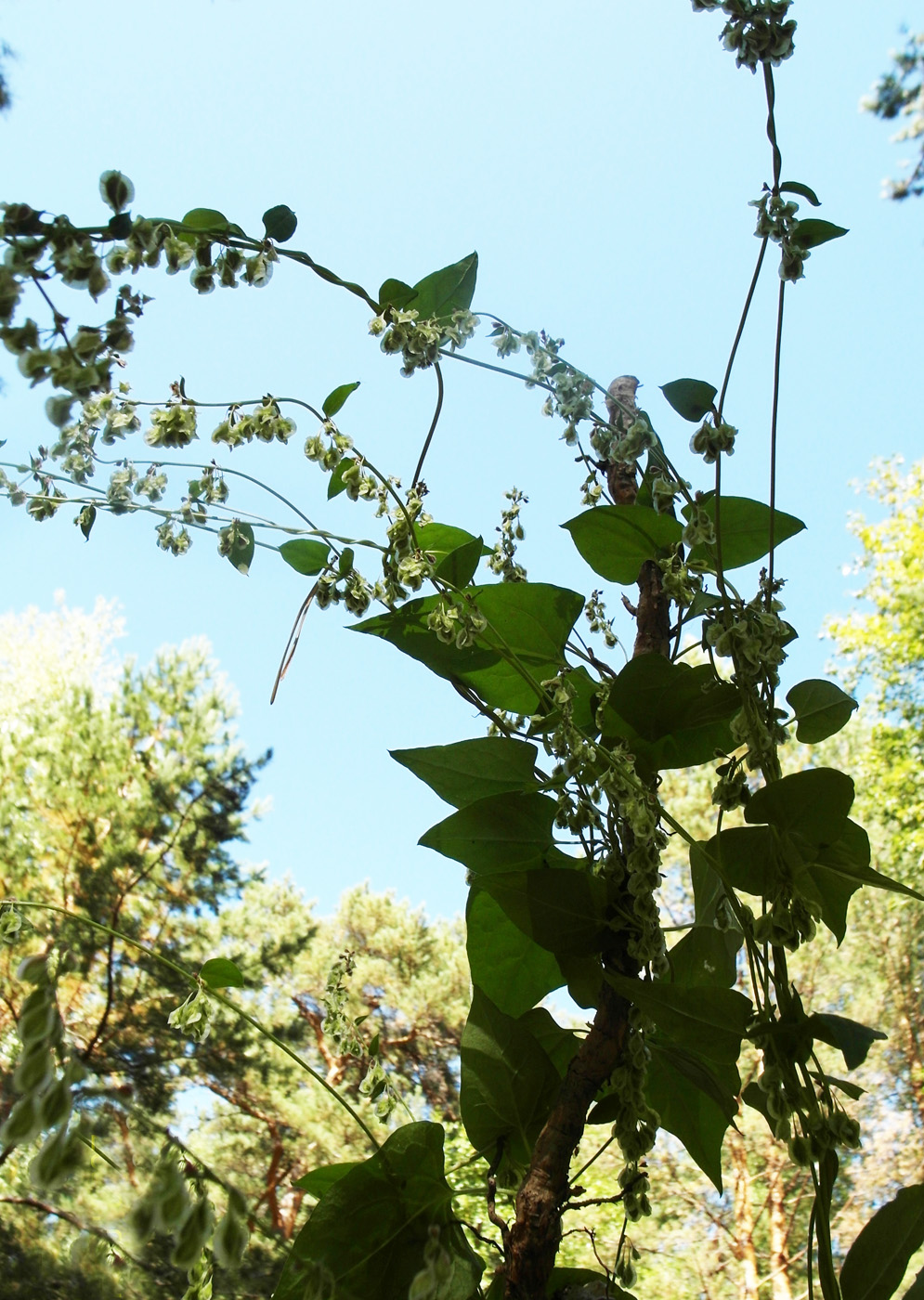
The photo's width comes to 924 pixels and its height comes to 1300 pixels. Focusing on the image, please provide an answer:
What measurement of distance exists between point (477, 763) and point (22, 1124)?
175 millimetres

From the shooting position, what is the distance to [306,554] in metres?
0.35

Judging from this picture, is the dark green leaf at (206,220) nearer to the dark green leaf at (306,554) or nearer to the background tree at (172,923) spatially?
the dark green leaf at (306,554)

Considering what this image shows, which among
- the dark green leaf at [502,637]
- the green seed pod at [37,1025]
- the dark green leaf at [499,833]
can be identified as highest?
the dark green leaf at [502,637]

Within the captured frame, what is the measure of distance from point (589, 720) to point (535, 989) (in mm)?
92

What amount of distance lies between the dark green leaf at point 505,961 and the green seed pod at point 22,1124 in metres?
0.18

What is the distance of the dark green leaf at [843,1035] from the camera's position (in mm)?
231

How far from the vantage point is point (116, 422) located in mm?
319

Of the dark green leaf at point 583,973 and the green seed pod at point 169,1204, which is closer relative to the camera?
the green seed pod at point 169,1204

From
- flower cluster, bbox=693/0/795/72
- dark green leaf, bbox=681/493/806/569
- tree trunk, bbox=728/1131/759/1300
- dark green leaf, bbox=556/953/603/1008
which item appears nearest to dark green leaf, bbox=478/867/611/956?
dark green leaf, bbox=556/953/603/1008

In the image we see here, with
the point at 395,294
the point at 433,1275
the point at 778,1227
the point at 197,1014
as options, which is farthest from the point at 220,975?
the point at 778,1227

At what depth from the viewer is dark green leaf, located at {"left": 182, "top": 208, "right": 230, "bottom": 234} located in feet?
0.84

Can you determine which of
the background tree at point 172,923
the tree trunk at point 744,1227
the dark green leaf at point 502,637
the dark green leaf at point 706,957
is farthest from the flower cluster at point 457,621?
the tree trunk at point 744,1227

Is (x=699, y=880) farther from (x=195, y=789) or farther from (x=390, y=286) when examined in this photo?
(x=195, y=789)

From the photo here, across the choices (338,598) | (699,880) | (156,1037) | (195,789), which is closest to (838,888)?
(699,880)
